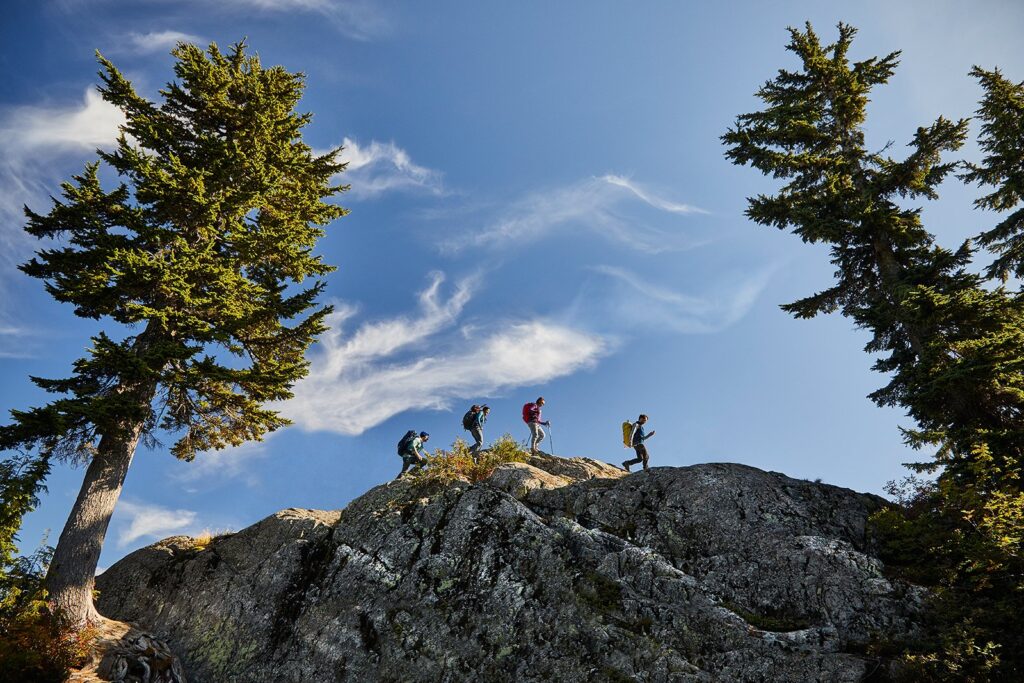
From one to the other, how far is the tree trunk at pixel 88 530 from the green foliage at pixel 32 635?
55 cm

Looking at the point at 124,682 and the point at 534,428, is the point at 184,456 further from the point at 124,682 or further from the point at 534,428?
the point at 534,428

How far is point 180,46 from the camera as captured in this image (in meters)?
16.6

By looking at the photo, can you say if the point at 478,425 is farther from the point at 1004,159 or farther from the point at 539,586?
the point at 1004,159

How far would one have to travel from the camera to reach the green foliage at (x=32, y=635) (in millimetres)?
8930

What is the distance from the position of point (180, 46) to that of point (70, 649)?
57.8ft

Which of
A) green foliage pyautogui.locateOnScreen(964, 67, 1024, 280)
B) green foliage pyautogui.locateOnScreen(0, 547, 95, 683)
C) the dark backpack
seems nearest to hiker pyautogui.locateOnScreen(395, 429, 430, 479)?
the dark backpack

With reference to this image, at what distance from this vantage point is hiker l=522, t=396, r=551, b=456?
1858 cm

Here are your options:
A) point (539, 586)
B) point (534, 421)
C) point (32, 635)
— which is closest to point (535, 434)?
point (534, 421)

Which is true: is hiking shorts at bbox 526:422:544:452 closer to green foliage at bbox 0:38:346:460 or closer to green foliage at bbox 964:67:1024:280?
green foliage at bbox 0:38:346:460

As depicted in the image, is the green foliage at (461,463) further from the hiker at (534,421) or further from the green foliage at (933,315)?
the green foliage at (933,315)

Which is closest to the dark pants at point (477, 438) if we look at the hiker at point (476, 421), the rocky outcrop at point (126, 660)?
the hiker at point (476, 421)

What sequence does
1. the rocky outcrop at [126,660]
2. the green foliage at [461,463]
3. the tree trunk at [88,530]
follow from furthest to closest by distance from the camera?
the green foliage at [461,463] → the tree trunk at [88,530] → the rocky outcrop at [126,660]

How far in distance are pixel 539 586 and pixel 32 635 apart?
10028 mm

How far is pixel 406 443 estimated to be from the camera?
655 inches
